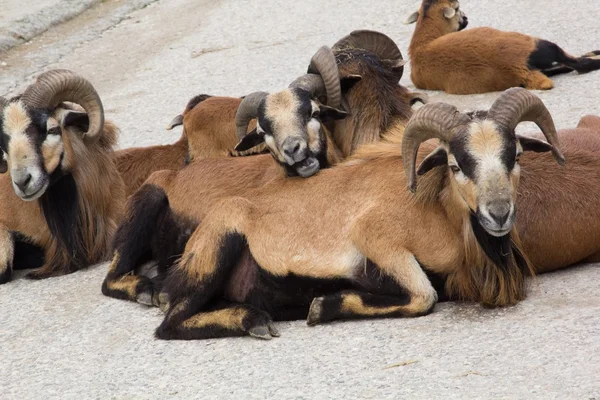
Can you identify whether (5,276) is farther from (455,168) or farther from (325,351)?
(455,168)

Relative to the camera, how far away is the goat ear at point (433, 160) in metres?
7.09

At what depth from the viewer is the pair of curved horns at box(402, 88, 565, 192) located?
6.87m

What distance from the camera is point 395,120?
29.9ft

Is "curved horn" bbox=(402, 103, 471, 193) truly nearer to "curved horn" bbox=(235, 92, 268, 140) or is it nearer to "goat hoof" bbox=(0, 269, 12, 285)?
"curved horn" bbox=(235, 92, 268, 140)

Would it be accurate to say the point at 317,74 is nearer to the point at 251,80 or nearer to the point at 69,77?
the point at 69,77

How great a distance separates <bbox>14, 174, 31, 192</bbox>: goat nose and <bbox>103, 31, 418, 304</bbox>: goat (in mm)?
857

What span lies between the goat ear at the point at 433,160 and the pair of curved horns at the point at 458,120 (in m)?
0.06

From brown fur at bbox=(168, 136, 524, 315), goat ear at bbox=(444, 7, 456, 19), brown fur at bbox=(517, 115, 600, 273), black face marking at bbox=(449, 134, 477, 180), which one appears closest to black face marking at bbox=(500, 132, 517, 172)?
black face marking at bbox=(449, 134, 477, 180)

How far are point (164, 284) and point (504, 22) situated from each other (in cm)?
982

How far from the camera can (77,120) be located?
9594 mm

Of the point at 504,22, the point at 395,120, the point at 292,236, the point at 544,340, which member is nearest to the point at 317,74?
the point at 395,120

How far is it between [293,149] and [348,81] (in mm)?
1386

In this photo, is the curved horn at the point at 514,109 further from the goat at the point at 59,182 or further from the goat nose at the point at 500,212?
the goat at the point at 59,182

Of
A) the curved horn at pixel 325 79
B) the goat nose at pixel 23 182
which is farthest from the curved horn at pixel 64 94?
the curved horn at pixel 325 79
